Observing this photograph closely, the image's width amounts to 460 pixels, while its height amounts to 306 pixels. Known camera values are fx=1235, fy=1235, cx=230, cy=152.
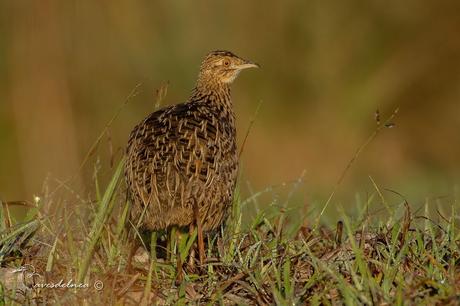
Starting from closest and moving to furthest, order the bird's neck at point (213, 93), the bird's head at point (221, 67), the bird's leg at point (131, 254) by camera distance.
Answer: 1. the bird's leg at point (131, 254)
2. the bird's neck at point (213, 93)
3. the bird's head at point (221, 67)

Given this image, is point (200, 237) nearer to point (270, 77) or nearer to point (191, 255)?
point (191, 255)

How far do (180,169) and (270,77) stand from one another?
6027 millimetres

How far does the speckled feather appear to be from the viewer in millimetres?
6383

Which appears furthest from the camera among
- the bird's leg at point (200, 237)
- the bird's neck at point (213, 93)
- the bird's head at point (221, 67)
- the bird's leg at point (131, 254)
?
the bird's head at point (221, 67)

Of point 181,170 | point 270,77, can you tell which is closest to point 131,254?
point 181,170

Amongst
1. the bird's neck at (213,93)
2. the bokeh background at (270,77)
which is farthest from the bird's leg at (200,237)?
the bokeh background at (270,77)

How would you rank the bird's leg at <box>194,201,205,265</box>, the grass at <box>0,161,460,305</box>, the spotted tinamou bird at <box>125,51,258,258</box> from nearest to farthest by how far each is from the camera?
the grass at <box>0,161,460,305</box>
the bird's leg at <box>194,201,205,265</box>
the spotted tinamou bird at <box>125,51,258,258</box>

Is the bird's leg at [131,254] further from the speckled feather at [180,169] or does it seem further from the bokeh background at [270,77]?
the bokeh background at [270,77]

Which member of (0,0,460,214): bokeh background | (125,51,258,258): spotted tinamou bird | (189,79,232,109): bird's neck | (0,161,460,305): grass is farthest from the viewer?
(0,0,460,214): bokeh background

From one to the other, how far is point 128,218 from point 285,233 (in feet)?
2.77

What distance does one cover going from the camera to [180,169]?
21.3 ft

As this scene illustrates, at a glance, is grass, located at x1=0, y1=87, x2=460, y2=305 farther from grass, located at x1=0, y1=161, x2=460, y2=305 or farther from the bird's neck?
the bird's neck

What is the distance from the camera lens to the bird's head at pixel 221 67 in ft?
26.3

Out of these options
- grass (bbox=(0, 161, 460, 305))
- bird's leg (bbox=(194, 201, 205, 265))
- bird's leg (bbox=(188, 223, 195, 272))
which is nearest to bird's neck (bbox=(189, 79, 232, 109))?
grass (bbox=(0, 161, 460, 305))
